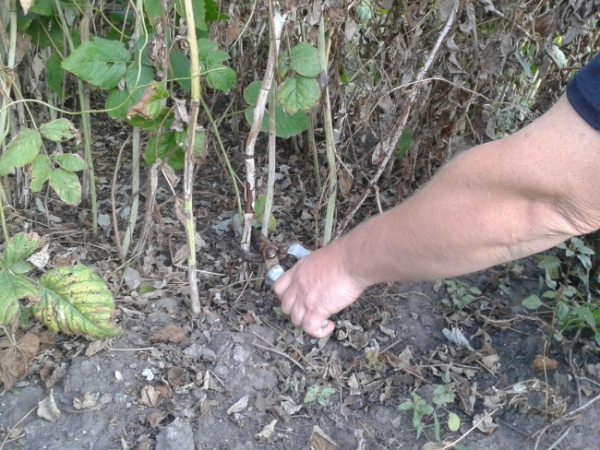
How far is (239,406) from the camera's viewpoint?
1.62 metres

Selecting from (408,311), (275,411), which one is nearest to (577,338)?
(408,311)

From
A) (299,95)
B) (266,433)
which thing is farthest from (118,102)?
(266,433)

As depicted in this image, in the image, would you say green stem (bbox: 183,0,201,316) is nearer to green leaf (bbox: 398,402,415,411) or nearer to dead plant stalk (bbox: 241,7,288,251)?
dead plant stalk (bbox: 241,7,288,251)

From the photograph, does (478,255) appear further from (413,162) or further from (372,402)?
(413,162)

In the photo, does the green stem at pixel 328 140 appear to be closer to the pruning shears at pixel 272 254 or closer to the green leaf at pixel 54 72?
the pruning shears at pixel 272 254

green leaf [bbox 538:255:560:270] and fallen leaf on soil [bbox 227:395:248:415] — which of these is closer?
fallen leaf on soil [bbox 227:395:248:415]

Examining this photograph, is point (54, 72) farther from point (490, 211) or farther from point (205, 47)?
point (490, 211)

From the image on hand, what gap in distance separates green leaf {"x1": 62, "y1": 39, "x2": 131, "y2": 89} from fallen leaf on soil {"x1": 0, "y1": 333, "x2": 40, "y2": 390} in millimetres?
684

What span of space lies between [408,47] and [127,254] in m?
1.09

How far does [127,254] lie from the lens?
77.2 inches

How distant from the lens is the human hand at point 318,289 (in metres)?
1.48

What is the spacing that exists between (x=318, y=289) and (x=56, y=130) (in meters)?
0.74

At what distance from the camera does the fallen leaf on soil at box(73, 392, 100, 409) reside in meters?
1.53

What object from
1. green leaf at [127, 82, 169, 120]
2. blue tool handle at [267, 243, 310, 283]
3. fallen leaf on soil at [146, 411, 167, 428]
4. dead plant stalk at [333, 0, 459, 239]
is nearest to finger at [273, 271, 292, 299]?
blue tool handle at [267, 243, 310, 283]
